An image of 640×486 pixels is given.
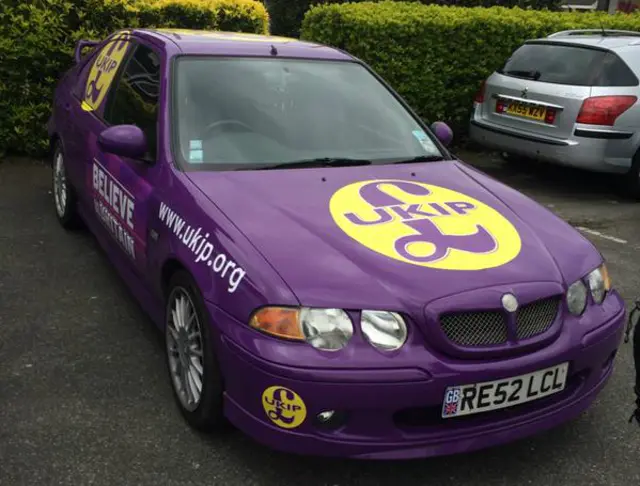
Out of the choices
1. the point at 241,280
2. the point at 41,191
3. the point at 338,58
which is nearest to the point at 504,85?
the point at 338,58

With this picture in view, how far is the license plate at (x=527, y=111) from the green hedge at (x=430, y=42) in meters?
1.41

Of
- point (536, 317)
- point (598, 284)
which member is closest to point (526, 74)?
point (598, 284)

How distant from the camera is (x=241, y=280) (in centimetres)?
254

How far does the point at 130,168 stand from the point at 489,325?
6.61 ft

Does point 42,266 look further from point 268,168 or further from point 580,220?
point 580,220

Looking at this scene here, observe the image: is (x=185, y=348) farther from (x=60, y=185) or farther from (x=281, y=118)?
(x=60, y=185)

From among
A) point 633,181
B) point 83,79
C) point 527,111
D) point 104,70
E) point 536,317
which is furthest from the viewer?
point 527,111

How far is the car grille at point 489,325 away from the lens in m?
2.46

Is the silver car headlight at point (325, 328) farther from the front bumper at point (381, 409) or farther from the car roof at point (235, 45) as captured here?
the car roof at point (235, 45)

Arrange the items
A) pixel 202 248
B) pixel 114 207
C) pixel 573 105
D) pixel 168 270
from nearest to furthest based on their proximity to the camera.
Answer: pixel 202 248, pixel 168 270, pixel 114 207, pixel 573 105

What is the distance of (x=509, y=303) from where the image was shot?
2.52m

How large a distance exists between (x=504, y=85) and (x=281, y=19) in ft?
26.9

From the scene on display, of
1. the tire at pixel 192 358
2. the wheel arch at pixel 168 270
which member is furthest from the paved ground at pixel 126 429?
the wheel arch at pixel 168 270

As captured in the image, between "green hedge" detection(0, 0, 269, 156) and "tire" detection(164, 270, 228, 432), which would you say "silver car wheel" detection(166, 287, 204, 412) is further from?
"green hedge" detection(0, 0, 269, 156)
